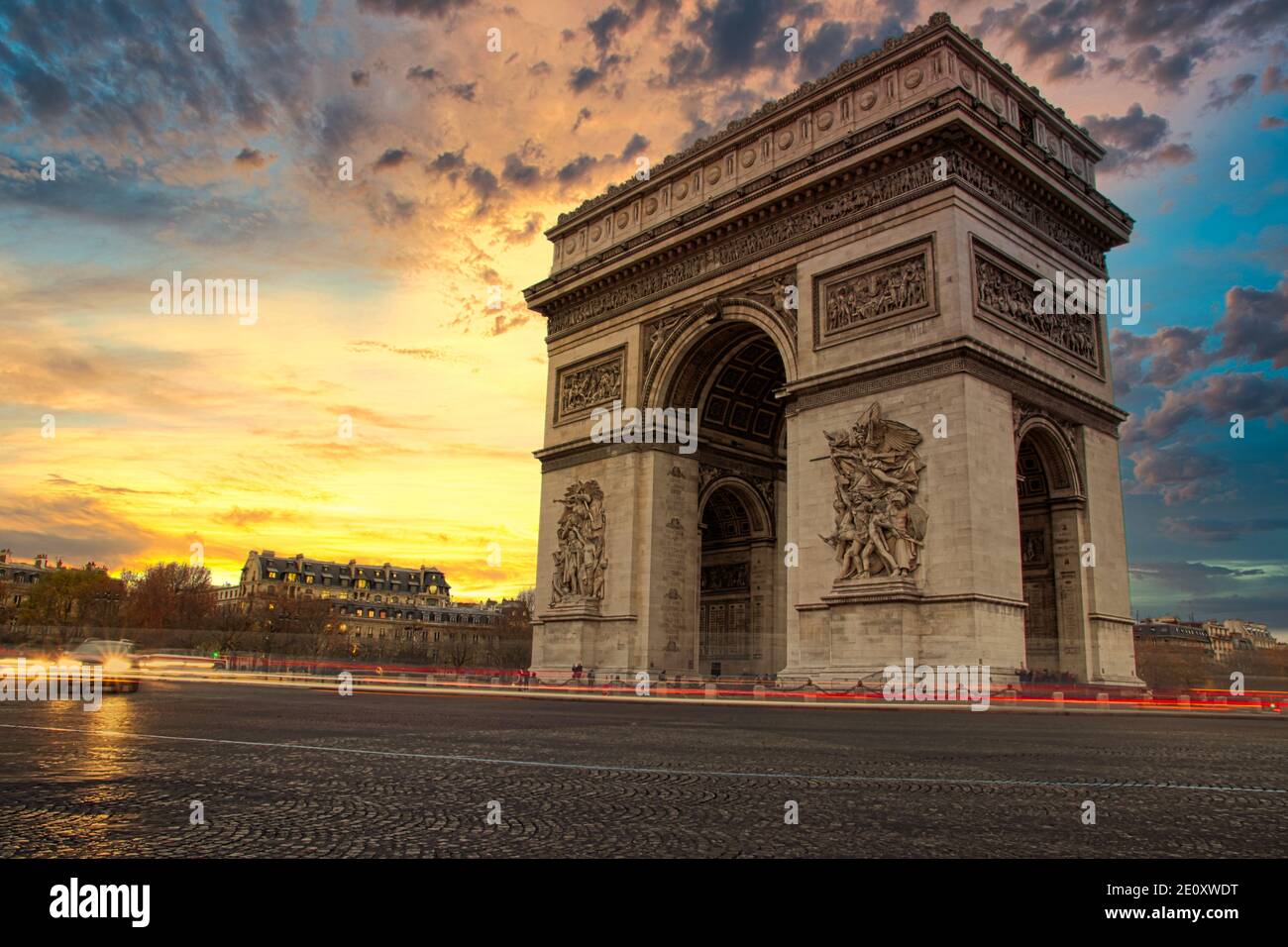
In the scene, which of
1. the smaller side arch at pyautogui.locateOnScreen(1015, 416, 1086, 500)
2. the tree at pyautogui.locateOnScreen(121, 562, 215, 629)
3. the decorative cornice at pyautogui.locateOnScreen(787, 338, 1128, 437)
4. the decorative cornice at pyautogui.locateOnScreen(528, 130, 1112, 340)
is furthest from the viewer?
the tree at pyautogui.locateOnScreen(121, 562, 215, 629)

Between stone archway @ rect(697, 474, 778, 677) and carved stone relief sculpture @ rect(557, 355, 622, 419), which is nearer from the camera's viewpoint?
stone archway @ rect(697, 474, 778, 677)

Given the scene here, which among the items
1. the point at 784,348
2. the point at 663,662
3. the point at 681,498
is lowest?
the point at 663,662

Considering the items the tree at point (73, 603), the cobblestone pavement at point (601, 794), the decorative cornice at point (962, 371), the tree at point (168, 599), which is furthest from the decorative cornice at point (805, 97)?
the tree at point (73, 603)

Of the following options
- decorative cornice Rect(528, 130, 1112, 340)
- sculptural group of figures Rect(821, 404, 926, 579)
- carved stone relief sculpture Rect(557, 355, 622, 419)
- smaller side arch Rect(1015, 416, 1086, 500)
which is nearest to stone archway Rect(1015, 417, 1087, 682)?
smaller side arch Rect(1015, 416, 1086, 500)

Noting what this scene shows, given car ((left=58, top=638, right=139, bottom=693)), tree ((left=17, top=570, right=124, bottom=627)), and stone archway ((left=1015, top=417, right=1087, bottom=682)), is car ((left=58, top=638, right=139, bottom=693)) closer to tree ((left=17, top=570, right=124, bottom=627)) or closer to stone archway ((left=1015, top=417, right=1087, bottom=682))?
stone archway ((left=1015, top=417, right=1087, bottom=682))

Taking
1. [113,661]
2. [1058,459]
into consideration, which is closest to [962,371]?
[1058,459]

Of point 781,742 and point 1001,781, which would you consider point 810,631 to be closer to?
point 781,742

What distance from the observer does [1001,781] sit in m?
5.04

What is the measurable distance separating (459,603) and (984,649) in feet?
353

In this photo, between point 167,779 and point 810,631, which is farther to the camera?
point 810,631

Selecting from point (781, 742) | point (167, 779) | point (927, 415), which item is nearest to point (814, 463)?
point (927, 415)

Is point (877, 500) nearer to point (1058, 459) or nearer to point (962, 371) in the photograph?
point (962, 371)

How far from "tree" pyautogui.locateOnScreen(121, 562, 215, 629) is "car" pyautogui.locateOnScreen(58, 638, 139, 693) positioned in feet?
170

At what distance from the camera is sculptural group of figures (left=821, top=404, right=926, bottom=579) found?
68.9 feet
